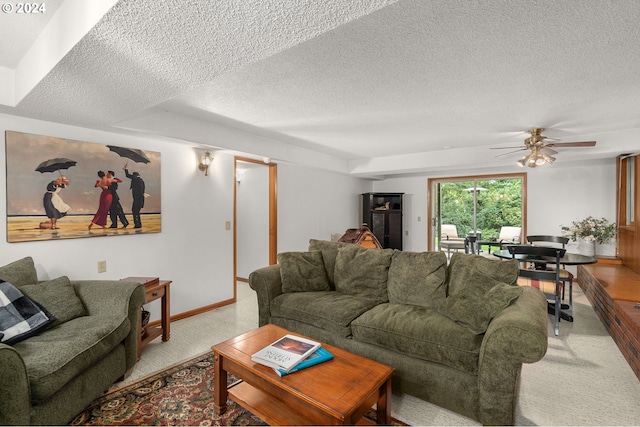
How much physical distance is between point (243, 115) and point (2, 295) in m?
2.30

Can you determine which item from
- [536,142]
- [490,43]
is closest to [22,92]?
[490,43]

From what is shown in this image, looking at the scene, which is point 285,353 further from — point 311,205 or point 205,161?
point 311,205

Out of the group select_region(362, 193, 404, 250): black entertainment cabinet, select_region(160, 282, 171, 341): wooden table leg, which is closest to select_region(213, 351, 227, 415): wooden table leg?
select_region(160, 282, 171, 341): wooden table leg

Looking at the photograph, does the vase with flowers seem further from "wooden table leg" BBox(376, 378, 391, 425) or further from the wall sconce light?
the wall sconce light

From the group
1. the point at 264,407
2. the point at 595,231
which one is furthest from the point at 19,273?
the point at 595,231

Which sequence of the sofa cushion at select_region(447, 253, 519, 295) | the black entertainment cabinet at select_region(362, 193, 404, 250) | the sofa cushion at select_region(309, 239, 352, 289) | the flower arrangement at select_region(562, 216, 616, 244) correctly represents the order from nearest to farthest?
the sofa cushion at select_region(447, 253, 519, 295), the sofa cushion at select_region(309, 239, 352, 289), the flower arrangement at select_region(562, 216, 616, 244), the black entertainment cabinet at select_region(362, 193, 404, 250)

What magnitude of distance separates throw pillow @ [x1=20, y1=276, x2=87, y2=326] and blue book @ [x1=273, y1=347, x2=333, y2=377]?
166 centimetres

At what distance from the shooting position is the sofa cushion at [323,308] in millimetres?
2490

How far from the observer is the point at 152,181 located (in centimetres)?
342

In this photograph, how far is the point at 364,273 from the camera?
117 inches

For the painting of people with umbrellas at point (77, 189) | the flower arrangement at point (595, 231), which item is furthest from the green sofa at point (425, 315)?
the flower arrangement at point (595, 231)

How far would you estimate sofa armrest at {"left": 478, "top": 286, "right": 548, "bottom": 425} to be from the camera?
1.68 meters

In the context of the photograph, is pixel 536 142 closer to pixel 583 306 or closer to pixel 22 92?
pixel 583 306

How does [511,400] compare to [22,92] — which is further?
[22,92]
